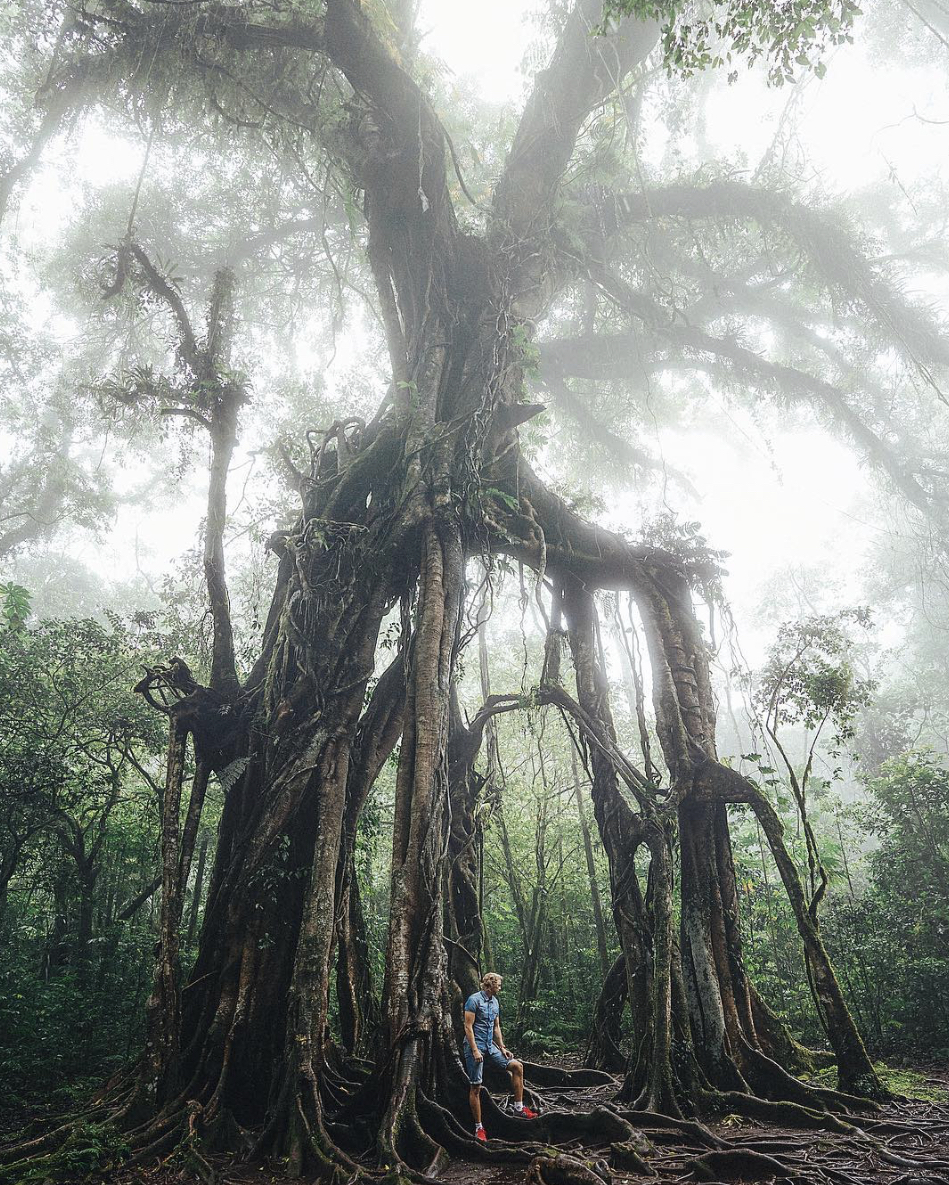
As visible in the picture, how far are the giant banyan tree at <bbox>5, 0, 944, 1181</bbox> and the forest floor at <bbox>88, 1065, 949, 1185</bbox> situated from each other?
0.14 metres

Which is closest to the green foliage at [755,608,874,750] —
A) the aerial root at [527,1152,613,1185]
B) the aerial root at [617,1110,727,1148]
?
the aerial root at [617,1110,727,1148]

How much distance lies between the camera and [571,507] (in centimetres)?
714

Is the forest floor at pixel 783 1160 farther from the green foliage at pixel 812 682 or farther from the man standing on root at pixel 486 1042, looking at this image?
the green foliage at pixel 812 682

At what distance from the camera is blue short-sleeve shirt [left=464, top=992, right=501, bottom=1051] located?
438cm

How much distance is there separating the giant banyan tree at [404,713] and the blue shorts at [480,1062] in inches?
6.4

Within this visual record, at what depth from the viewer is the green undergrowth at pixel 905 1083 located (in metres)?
4.58

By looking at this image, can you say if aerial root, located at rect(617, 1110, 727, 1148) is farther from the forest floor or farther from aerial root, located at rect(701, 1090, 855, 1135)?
aerial root, located at rect(701, 1090, 855, 1135)

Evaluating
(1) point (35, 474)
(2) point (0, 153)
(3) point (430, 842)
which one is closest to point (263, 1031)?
(3) point (430, 842)

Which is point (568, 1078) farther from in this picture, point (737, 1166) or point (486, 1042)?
point (737, 1166)

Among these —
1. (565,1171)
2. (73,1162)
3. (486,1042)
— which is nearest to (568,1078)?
(486,1042)

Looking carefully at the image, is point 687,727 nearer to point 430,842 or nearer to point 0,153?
point 430,842

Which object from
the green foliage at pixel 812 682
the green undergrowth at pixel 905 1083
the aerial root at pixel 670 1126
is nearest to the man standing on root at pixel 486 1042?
the aerial root at pixel 670 1126

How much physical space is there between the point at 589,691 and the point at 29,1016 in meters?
5.76

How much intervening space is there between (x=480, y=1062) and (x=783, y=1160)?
159 centimetres
